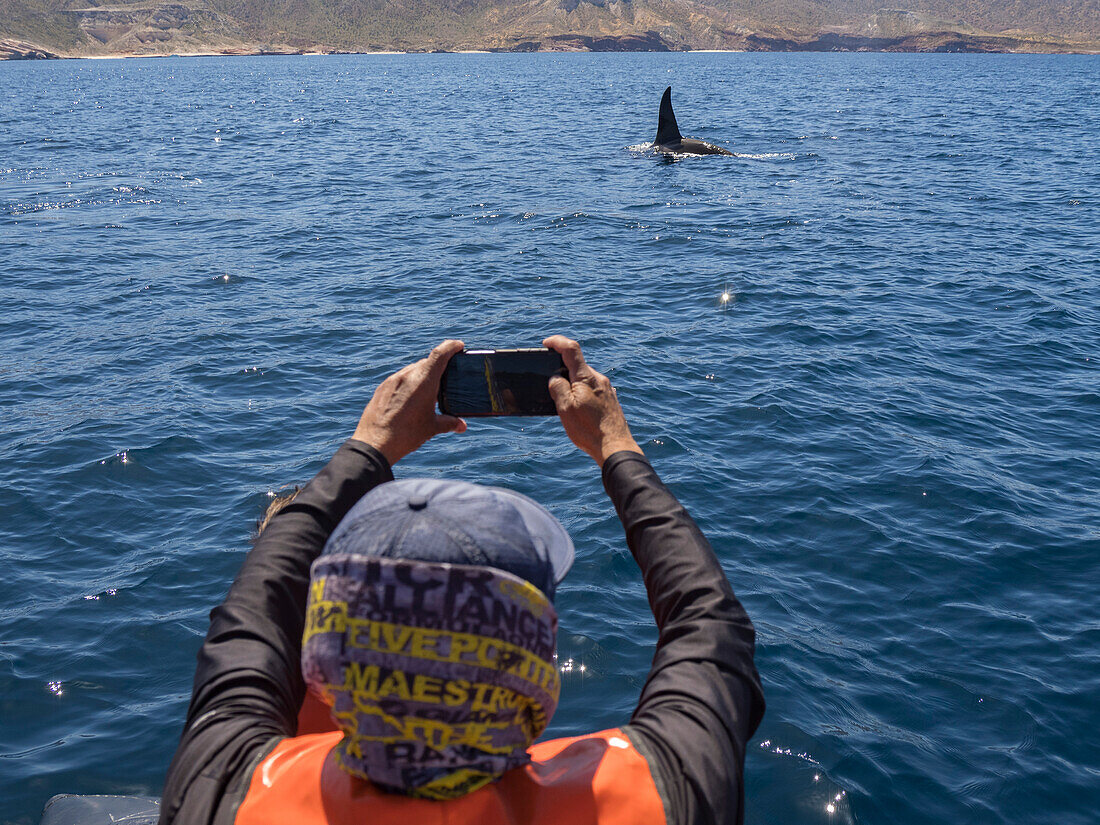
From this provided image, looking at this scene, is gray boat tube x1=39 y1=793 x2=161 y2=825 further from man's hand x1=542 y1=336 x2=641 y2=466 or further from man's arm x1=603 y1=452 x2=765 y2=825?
man's arm x1=603 y1=452 x2=765 y2=825

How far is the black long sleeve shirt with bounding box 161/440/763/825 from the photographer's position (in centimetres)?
194

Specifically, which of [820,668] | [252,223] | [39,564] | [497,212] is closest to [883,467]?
[820,668]

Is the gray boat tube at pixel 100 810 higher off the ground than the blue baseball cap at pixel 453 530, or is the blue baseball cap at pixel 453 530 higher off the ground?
the blue baseball cap at pixel 453 530

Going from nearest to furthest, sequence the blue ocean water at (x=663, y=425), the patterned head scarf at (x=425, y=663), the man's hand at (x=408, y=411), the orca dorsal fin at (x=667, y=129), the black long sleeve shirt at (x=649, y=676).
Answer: the patterned head scarf at (x=425, y=663)
the black long sleeve shirt at (x=649, y=676)
the man's hand at (x=408, y=411)
the blue ocean water at (x=663, y=425)
the orca dorsal fin at (x=667, y=129)

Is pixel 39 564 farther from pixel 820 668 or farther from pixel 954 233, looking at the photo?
pixel 954 233

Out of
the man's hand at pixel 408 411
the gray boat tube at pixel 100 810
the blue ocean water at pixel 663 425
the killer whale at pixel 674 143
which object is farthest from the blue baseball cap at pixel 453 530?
the killer whale at pixel 674 143

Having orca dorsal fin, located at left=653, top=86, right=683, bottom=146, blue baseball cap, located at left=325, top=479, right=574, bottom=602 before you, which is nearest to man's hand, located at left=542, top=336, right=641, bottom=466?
blue baseball cap, located at left=325, top=479, right=574, bottom=602

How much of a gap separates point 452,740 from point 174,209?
25731 mm

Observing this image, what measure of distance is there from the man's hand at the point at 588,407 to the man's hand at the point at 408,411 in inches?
14.9

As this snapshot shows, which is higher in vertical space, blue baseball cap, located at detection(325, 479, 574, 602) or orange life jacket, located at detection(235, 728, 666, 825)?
blue baseball cap, located at detection(325, 479, 574, 602)

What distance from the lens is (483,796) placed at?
1.77 meters

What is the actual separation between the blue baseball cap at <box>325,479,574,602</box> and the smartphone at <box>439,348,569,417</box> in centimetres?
109

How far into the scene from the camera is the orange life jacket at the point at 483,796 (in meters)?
1.74

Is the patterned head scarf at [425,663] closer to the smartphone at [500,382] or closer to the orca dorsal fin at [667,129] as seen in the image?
the smartphone at [500,382]
